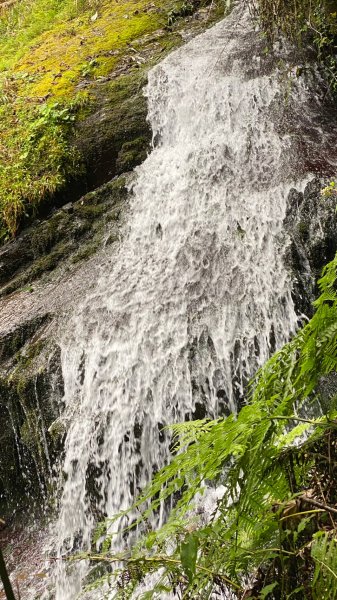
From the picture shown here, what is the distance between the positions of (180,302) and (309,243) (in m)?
1.48

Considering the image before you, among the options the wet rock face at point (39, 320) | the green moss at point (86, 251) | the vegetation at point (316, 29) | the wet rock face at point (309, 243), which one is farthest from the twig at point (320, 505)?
the vegetation at point (316, 29)

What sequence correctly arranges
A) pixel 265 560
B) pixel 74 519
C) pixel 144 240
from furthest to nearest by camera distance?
pixel 144 240 < pixel 74 519 < pixel 265 560

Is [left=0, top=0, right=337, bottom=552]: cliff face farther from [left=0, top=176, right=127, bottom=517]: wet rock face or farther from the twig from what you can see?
the twig

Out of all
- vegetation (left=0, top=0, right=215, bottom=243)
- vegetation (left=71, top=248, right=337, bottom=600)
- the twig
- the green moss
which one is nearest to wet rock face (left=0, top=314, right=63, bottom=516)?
the green moss

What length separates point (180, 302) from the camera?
5.22 m

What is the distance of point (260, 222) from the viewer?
5.59m

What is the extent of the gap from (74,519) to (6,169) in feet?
16.7

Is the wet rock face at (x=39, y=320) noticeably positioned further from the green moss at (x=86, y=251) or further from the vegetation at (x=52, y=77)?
the vegetation at (x=52, y=77)

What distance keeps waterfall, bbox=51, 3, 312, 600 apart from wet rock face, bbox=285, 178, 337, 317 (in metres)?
0.12

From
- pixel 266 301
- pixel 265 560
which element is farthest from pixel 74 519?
pixel 265 560

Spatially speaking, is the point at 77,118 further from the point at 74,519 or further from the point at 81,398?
the point at 74,519

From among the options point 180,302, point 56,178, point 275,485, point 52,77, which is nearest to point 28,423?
point 180,302

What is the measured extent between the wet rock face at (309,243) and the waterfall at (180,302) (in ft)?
0.41

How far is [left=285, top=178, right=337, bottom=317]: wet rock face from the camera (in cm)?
512
